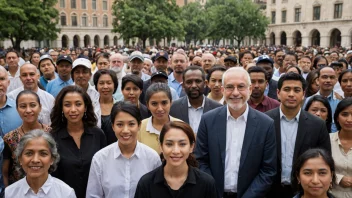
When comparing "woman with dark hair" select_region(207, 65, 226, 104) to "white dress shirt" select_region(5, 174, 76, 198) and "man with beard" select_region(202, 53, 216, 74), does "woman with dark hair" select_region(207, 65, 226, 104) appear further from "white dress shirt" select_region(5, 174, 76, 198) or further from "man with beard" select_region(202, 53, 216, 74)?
"white dress shirt" select_region(5, 174, 76, 198)

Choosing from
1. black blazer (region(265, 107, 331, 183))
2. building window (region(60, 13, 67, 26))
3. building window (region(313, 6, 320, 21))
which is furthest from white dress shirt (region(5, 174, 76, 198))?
building window (region(60, 13, 67, 26))

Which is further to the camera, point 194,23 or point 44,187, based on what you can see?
point 194,23

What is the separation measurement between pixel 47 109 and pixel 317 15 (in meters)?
50.9

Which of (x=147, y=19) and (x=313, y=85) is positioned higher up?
(x=147, y=19)

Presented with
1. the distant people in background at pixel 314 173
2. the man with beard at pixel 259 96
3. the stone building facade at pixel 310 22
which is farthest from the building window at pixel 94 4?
the distant people in background at pixel 314 173

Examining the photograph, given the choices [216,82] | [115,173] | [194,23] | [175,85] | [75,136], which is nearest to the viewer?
[115,173]

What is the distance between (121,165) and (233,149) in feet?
4.09

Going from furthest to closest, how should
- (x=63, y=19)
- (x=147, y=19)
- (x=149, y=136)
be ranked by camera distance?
(x=63, y=19), (x=147, y=19), (x=149, y=136)

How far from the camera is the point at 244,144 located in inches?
152

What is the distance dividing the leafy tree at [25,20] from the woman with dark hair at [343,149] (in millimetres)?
31016

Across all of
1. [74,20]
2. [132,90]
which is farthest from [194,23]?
[132,90]

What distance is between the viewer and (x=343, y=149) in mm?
4223

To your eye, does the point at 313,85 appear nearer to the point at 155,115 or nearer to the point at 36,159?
the point at 155,115

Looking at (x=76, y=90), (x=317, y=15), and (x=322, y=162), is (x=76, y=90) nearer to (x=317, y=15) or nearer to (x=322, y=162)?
(x=322, y=162)
